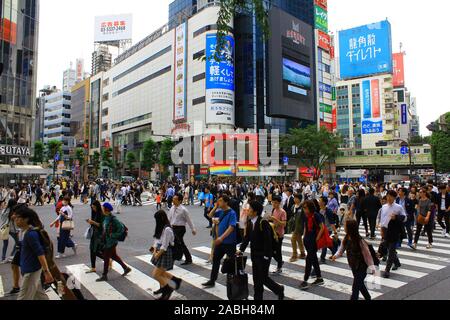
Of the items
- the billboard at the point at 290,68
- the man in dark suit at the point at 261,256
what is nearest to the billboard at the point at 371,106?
the billboard at the point at 290,68

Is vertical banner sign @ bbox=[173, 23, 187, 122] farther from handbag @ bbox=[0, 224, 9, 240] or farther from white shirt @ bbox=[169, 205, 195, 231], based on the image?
white shirt @ bbox=[169, 205, 195, 231]

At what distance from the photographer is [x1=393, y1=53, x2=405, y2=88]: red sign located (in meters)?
93.4

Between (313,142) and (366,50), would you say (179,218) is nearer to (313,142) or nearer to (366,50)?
(313,142)

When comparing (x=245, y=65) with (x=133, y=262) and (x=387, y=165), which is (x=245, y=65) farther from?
(x=133, y=262)

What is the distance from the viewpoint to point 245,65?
185 feet

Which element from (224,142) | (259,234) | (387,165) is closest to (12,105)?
(224,142)

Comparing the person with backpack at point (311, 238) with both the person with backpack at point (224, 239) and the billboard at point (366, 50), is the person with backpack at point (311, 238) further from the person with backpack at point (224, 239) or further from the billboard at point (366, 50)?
the billboard at point (366, 50)

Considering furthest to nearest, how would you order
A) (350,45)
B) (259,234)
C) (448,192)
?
(350,45) → (448,192) → (259,234)

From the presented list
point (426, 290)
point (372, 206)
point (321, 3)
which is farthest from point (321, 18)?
point (426, 290)

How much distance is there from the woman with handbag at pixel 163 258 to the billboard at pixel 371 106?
3120 inches

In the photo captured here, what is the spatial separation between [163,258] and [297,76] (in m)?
58.9

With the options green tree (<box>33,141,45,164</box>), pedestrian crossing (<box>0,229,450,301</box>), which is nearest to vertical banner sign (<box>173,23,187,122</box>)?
green tree (<box>33,141,45,164</box>)

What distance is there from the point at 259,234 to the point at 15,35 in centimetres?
4114

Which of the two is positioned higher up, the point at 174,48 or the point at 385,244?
the point at 174,48
